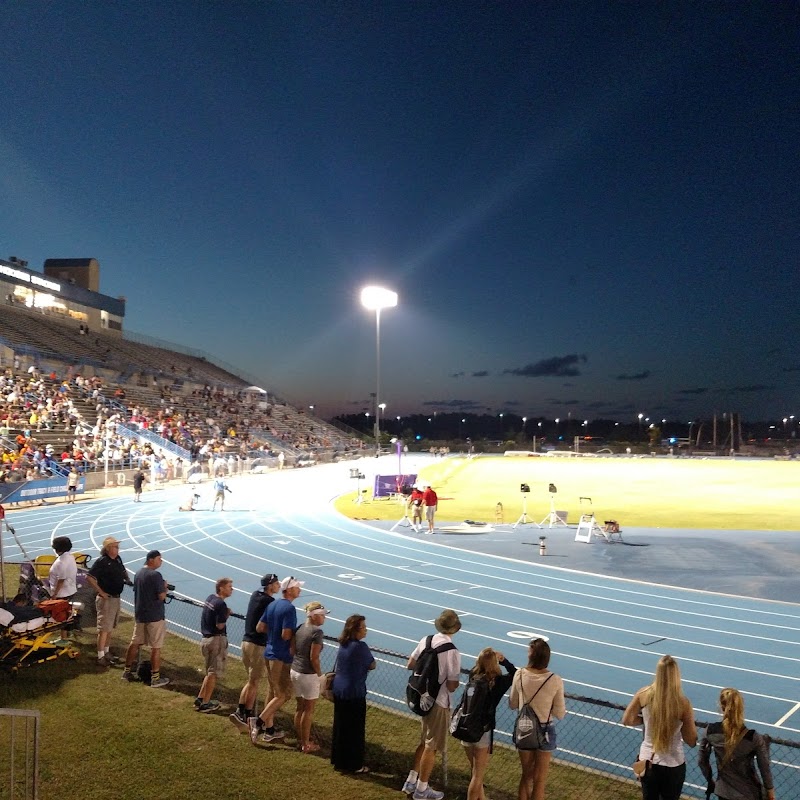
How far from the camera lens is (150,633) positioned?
879 centimetres

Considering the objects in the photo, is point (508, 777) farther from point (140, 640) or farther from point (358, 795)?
point (140, 640)

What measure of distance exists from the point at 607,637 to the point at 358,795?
7.16 metres

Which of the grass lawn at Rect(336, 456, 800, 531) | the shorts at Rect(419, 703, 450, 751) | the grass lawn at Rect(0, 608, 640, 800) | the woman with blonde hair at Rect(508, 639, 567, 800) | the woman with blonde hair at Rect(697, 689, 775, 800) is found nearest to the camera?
the woman with blonde hair at Rect(697, 689, 775, 800)

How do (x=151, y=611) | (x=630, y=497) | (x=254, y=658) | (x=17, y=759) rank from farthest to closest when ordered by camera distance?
(x=630, y=497) < (x=151, y=611) < (x=254, y=658) < (x=17, y=759)

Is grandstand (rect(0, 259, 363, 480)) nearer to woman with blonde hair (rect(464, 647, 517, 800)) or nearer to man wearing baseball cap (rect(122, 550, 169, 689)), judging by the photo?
man wearing baseball cap (rect(122, 550, 169, 689))

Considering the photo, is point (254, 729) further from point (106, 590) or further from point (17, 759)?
point (106, 590)

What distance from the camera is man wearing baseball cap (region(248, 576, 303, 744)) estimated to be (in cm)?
714

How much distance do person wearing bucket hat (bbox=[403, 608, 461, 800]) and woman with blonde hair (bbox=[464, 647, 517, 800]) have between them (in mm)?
259

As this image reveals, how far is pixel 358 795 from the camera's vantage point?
6.18 metres

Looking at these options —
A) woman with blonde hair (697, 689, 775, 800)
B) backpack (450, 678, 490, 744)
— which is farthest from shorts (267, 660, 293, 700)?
woman with blonde hair (697, 689, 775, 800)

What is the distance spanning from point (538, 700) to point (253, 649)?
3.41 meters

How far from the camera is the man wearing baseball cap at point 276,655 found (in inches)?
281

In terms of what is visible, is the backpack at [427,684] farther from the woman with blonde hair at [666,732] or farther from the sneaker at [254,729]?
the sneaker at [254,729]

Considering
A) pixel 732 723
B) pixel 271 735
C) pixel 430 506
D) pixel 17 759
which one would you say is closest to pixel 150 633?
pixel 17 759
